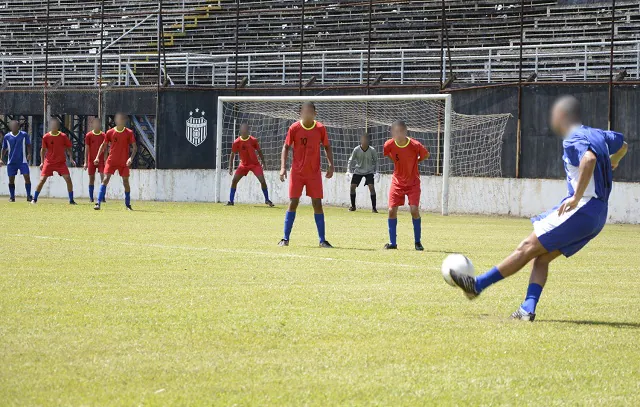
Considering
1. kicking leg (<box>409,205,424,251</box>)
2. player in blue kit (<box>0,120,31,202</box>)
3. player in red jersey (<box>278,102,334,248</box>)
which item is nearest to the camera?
kicking leg (<box>409,205,424,251</box>)

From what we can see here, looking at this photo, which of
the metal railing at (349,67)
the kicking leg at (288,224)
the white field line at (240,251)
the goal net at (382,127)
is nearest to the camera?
the white field line at (240,251)

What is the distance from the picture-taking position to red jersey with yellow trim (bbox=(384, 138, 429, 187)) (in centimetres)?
1564

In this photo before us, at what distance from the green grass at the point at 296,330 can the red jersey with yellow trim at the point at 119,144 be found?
453 inches

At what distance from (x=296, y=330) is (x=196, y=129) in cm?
2685

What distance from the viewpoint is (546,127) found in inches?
1044

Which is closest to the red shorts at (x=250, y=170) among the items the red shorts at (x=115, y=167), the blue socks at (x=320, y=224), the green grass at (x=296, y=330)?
the red shorts at (x=115, y=167)

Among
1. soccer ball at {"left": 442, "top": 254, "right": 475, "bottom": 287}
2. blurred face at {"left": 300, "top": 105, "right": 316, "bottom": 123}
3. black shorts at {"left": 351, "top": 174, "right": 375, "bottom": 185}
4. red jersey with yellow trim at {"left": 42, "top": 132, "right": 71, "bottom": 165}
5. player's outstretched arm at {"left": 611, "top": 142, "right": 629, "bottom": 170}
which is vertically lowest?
soccer ball at {"left": 442, "top": 254, "right": 475, "bottom": 287}

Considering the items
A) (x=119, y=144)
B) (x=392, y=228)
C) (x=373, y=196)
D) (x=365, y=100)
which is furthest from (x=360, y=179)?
(x=392, y=228)

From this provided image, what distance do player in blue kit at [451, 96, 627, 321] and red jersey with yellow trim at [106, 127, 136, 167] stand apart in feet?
61.2

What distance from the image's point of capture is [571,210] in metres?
8.15

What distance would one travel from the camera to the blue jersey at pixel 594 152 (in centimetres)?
807

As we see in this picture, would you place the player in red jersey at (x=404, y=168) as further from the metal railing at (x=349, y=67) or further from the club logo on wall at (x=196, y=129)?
the club logo on wall at (x=196, y=129)

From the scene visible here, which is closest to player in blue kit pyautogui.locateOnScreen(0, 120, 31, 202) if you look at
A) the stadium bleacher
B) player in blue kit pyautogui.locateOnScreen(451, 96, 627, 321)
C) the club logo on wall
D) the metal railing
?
the club logo on wall

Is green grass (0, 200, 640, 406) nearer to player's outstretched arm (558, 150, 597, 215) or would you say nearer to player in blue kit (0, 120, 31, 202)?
player's outstretched arm (558, 150, 597, 215)
